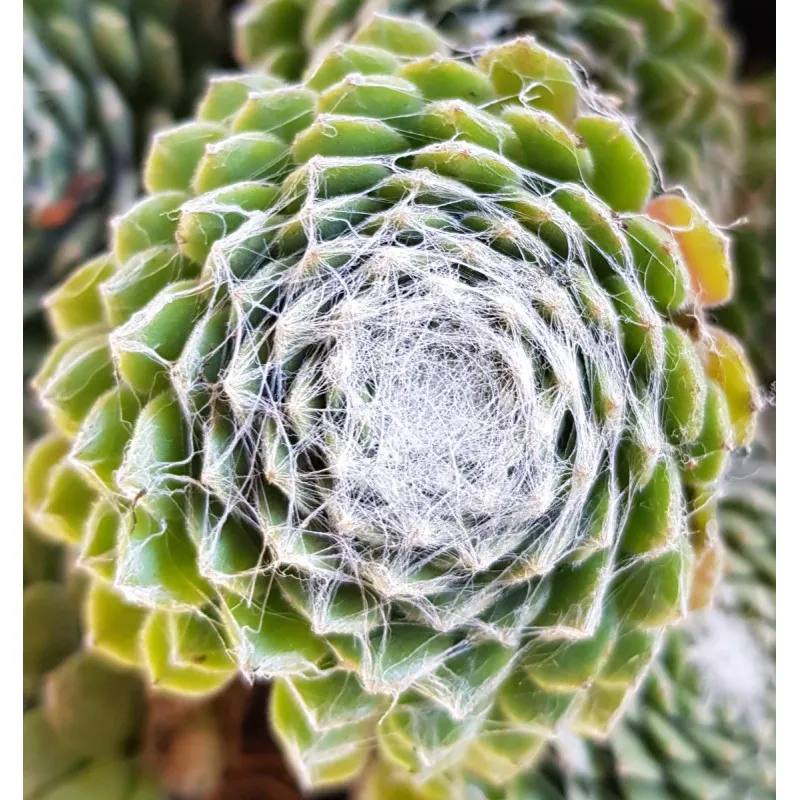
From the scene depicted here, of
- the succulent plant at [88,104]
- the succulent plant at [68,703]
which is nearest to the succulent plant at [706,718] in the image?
the succulent plant at [68,703]

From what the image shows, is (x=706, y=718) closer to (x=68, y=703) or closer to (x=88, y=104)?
(x=68, y=703)

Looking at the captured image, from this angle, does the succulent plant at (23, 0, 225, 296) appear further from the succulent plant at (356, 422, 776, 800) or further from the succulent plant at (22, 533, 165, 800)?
the succulent plant at (356, 422, 776, 800)

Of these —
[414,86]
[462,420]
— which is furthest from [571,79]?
[462,420]

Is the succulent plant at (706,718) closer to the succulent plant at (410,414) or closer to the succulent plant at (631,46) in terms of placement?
the succulent plant at (410,414)

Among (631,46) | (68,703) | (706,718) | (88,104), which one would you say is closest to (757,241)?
(631,46)

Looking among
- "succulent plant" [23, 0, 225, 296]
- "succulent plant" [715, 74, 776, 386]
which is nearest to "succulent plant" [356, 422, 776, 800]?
"succulent plant" [715, 74, 776, 386]

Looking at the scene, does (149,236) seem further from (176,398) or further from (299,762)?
(299,762)
